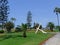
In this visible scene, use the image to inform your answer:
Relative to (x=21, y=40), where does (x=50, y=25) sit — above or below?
above

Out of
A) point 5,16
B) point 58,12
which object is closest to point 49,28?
point 58,12

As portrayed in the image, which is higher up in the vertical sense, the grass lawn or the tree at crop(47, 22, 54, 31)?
the tree at crop(47, 22, 54, 31)

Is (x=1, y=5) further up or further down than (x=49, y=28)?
further up

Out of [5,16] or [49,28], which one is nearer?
[5,16]

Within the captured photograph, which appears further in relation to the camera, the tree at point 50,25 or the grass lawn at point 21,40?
the tree at point 50,25

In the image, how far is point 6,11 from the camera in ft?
178

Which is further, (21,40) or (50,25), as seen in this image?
(50,25)

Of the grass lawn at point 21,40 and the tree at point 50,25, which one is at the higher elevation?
the tree at point 50,25

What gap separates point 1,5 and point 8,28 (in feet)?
142

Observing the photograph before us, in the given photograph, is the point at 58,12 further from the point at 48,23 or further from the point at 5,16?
the point at 5,16

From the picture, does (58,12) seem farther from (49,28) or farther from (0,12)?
(0,12)

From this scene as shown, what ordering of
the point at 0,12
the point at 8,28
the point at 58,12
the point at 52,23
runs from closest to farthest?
the point at 0,12 < the point at 8,28 < the point at 52,23 < the point at 58,12

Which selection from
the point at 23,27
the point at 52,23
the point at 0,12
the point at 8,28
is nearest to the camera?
the point at 23,27

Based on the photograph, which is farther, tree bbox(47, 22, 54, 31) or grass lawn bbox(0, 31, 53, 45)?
tree bbox(47, 22, 54, 31)
